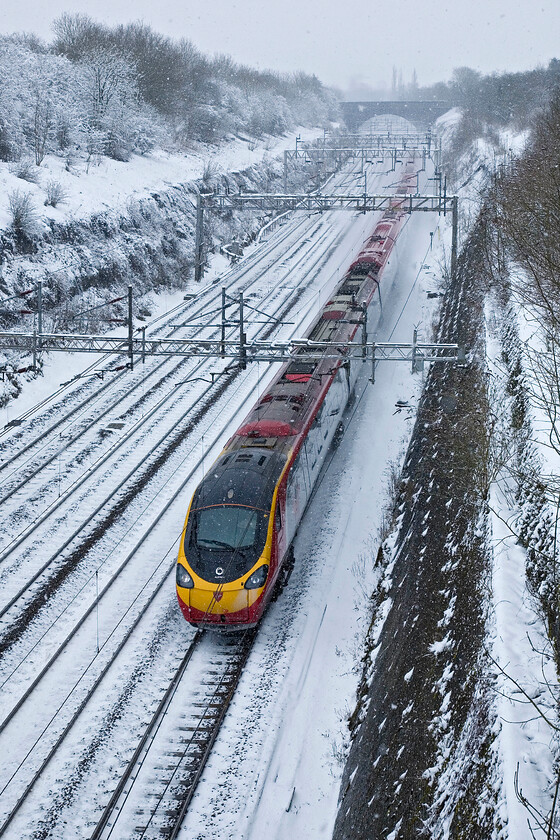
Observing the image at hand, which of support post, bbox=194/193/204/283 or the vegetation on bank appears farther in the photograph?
the vegetation on bank

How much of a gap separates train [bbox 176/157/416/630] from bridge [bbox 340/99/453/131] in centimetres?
10183

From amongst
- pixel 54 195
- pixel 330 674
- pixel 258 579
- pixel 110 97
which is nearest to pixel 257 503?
pixel 258 579

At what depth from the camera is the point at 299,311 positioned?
3312 cm

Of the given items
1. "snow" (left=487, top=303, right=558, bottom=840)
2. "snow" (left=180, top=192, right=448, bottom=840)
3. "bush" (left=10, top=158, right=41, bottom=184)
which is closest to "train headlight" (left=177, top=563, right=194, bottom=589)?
"snow" (left=180, top=192, right=448, bottom=840)

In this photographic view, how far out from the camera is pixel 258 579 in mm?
12867

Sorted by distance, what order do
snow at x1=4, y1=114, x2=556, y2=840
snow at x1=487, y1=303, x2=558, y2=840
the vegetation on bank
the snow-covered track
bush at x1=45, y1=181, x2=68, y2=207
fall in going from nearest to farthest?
snow at x1=487, y1=303, x2=558, y2=840, snow at x1=4, y1=114, x2=556, y2=840, the snow-covered track, bush at x1=45, y1=181, x2=68, y2=207, the vegetation on bank

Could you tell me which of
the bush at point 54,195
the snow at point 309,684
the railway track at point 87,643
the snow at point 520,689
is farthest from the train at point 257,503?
the bush at point 54,195

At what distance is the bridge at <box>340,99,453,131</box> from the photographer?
110938 mm

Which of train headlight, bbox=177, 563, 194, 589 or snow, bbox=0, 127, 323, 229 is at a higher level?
snow, bbox=0, 127, 323, 229

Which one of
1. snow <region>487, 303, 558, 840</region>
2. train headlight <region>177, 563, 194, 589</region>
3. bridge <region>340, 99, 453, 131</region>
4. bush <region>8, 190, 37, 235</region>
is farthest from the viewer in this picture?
bridge <region>340, 99, 453, 131</region>

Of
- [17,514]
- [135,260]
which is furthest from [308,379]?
[135,260]

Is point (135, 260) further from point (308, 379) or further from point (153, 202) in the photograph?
point (308, 379)

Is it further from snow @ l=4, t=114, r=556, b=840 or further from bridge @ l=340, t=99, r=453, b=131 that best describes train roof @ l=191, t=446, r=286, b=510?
bridge @ l=340, t=99, r=453, b=131

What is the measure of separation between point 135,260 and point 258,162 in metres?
29.8
